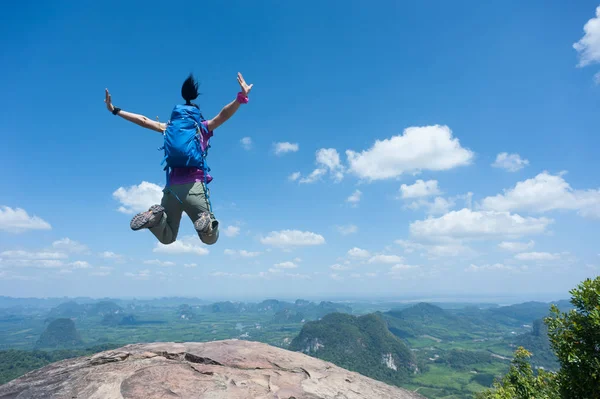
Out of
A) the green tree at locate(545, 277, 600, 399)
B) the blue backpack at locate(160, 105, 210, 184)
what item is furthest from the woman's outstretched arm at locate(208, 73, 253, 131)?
the green tree at locate(545, 277, 600, 399)

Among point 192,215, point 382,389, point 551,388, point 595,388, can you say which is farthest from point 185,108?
point 551,388

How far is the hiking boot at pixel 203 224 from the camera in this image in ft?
16.3

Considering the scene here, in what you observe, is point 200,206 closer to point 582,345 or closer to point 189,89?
point 189,89

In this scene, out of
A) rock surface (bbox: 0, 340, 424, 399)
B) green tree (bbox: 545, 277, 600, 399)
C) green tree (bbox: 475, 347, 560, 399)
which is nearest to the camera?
rock surface (bbox: 0, 340, 424, 399)

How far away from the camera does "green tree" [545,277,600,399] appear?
391 inches

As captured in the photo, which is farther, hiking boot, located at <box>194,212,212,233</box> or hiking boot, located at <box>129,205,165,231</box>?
hiking boot, located at <box>194,212,212,233</box>

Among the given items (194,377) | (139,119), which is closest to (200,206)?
(139,119)

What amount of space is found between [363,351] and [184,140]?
205 meters

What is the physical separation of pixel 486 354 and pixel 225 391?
213111 millimetres

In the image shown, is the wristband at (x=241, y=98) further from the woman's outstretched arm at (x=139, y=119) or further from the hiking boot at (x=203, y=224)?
the hiking boot at (x=203, y=224)

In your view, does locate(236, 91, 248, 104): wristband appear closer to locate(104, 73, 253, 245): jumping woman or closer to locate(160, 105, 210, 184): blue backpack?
locate(104, 73, 253, 245): jumping woman

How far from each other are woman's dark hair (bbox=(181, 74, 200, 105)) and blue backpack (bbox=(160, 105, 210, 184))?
0.38 meters

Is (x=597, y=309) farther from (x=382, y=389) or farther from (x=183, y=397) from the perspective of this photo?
(x=183, y=397)

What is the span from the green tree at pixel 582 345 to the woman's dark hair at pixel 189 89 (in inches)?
505
